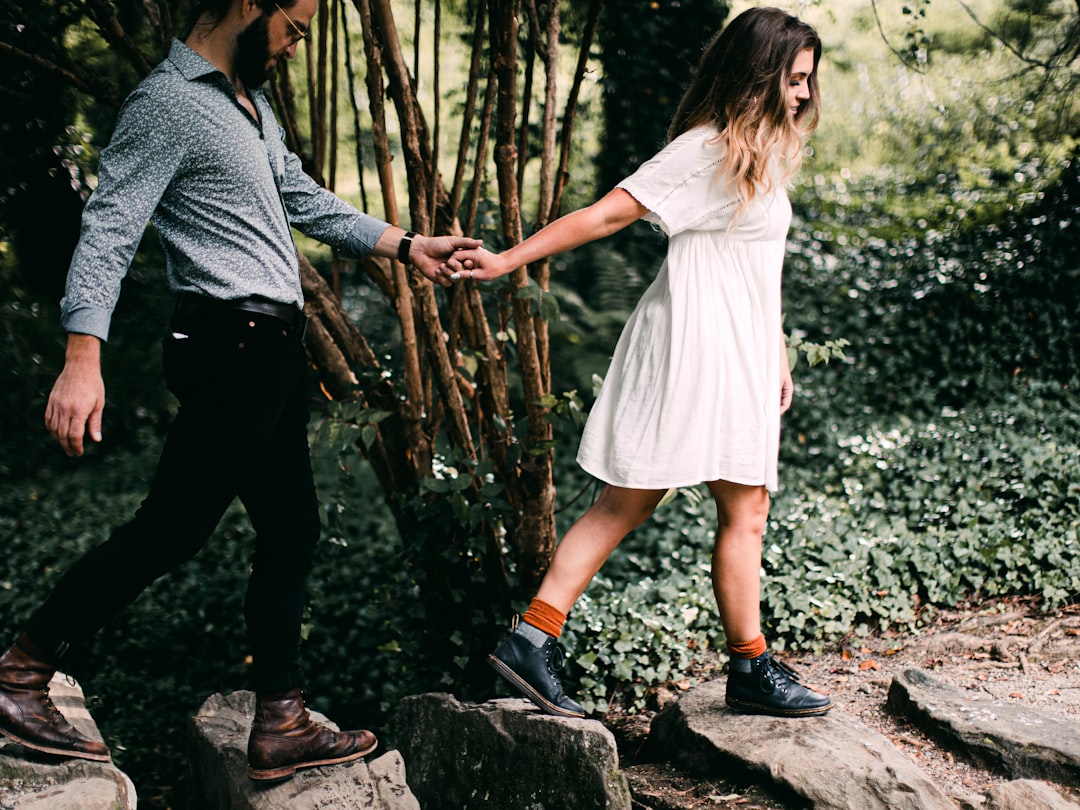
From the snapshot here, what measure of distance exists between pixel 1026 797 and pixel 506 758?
136 cm

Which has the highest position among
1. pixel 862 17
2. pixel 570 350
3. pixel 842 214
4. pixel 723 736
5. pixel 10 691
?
pixel 862 17

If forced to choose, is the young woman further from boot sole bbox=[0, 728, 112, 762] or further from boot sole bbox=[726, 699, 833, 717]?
boot sole bbox=[0, 728, 112, 762]

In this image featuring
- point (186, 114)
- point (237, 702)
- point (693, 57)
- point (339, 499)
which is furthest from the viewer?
point (693, 57)

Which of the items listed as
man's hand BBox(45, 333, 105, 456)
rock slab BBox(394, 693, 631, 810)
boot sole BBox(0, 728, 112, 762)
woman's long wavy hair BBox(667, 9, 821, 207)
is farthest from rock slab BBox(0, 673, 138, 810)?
woman's long wavy hair BBox(667, 9, 821, 207)

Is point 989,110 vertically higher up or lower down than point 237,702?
higher up

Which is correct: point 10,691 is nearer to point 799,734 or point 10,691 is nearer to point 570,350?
point 799,734

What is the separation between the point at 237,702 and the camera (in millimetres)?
2762

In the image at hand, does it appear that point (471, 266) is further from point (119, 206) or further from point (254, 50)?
point (119, 206)

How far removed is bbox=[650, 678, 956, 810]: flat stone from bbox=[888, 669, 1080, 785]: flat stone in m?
0.40

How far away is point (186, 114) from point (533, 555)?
76.2 inches

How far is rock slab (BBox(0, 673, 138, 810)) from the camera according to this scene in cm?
188

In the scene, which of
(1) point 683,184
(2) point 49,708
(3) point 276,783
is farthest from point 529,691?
(1) point 683,184

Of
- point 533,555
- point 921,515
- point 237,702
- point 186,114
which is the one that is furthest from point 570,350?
point 186,114

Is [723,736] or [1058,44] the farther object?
[1058,44]
